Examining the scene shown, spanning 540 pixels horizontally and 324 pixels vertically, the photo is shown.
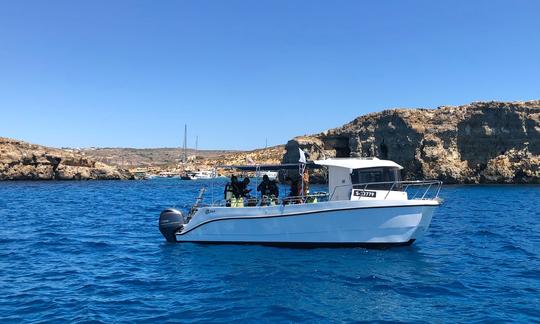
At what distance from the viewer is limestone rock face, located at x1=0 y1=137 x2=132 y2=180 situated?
87.2 metres

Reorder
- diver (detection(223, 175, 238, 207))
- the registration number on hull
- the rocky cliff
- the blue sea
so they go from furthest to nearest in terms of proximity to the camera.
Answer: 1. the rocky cliff
2. diver (detection(223, 175, 238, 207))
3. the registration number on hull
4. the blue sea

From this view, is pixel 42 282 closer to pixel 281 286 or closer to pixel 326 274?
pixel 281 286

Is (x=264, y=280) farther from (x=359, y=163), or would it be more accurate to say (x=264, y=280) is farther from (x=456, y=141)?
(x=456, y=141)

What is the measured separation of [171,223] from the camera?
58.9ft

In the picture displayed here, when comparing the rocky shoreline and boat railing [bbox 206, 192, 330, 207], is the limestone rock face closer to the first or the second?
the rocky shoreline

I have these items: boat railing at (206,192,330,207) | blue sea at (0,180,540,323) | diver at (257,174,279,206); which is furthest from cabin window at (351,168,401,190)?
diver at (257,174,279,206)

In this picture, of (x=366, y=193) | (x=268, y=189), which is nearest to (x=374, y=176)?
(x=366, y=193)

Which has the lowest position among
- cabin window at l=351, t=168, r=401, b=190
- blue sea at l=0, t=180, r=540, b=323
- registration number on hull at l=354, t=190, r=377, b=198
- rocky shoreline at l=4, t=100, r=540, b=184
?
blue sea at l=0, t=180, r=540, b=323

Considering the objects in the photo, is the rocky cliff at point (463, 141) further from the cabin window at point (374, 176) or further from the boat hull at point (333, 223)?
the boat hull at point (333, 223)

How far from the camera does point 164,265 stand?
46.2 ft

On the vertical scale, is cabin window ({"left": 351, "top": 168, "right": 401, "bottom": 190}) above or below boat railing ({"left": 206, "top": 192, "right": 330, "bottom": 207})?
above

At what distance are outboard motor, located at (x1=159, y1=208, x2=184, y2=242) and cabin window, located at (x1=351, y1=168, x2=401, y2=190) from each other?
7.02 meters

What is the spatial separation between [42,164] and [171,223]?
272ft

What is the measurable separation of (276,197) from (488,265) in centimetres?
728
